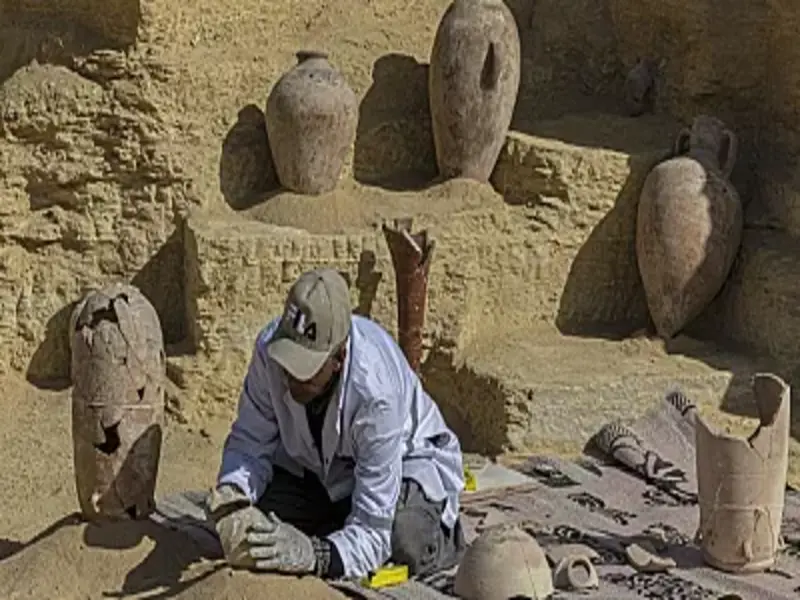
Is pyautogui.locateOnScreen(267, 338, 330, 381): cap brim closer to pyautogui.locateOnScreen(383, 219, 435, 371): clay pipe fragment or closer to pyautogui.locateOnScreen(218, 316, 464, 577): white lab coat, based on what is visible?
Result: pyautogui.locateOnScreen(218, 316, 464, 577): white lab coat

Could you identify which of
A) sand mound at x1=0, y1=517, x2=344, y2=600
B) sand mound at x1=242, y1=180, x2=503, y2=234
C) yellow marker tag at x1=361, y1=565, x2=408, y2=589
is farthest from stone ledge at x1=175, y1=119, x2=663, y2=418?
yellow marker tag at x1=361, y1=565, x2=408, y2=589

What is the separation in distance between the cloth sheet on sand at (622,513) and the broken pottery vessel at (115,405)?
0.36m

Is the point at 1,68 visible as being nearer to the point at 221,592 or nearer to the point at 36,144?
the point at 36,144

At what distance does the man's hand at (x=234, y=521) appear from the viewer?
6723mm

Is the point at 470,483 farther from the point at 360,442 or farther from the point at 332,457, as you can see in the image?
the point at 360,442

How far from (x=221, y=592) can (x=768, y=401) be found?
245 centimetres

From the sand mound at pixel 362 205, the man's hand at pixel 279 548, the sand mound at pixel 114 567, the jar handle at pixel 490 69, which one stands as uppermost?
the jar handle at pixel 490 69

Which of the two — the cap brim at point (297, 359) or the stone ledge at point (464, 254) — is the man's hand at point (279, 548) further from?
the stone ledge at point (464, 254)

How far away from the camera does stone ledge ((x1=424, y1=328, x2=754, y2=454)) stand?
10.2m

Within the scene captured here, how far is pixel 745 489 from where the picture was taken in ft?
24.5

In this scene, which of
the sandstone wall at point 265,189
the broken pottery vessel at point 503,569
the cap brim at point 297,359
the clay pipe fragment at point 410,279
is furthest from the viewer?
the sandstone wall at point 265,189

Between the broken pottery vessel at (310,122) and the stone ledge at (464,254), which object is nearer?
the stone ledge at (464,254)

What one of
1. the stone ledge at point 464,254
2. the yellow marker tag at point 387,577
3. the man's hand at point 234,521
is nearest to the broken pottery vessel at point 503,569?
the yellow marker tag at point 387,577

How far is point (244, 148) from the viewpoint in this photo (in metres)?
11.3
